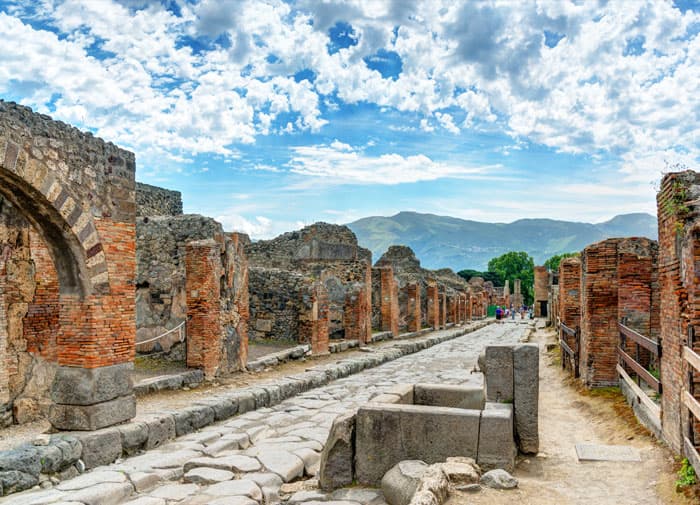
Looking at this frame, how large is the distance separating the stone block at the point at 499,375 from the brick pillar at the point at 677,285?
68.8 inches

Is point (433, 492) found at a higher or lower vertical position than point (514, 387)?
lower

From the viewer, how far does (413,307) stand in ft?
88.5

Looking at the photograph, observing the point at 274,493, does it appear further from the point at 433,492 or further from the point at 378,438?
the point at 433,492

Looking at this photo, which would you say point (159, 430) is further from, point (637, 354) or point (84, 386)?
point (637, 354)

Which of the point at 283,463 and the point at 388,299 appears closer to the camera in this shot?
the point at 283,463

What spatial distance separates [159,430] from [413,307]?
64.0 feet

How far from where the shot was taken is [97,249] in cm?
805

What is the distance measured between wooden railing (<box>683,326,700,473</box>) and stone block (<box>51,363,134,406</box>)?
685cm

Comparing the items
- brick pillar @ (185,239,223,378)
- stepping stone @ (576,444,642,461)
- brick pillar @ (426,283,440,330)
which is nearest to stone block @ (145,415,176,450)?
brick pillar @ (185,239,223,378)

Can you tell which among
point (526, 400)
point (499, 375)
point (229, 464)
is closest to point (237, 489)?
point (229, 464)

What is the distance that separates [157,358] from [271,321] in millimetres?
5170

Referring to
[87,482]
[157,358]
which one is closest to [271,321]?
[157,358]

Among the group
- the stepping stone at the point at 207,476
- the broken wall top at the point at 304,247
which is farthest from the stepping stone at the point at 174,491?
the broken wall top at the point at 304,247

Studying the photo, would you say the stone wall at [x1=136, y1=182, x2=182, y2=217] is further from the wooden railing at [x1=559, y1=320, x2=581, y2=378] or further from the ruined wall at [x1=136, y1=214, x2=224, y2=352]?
the wooden railing at [x1=559, y1=320, x2=581, y2=378]
